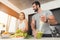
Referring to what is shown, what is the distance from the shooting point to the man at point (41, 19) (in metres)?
1.54

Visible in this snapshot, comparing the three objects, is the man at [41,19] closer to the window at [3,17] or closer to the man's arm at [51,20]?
the man's arm at [51,20]

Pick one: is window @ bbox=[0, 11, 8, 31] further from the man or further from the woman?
the man

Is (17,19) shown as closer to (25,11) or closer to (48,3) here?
(25,11)

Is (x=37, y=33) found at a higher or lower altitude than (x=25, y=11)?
lower

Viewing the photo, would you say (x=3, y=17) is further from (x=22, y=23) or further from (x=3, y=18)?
(x=22, y=23)

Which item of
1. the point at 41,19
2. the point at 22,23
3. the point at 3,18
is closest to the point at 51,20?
the point at 41,19

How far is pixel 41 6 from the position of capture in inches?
63.4

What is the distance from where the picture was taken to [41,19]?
1609 mm

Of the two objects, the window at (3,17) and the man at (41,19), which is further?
the window at (3,17)

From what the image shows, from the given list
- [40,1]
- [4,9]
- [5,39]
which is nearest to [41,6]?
[40,1]

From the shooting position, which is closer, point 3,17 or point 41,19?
point 41,19

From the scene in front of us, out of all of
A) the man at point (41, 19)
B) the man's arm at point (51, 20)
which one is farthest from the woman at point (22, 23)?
the man's arm at point (51, 20)

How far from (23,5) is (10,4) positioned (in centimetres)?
20

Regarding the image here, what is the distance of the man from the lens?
154 cm
